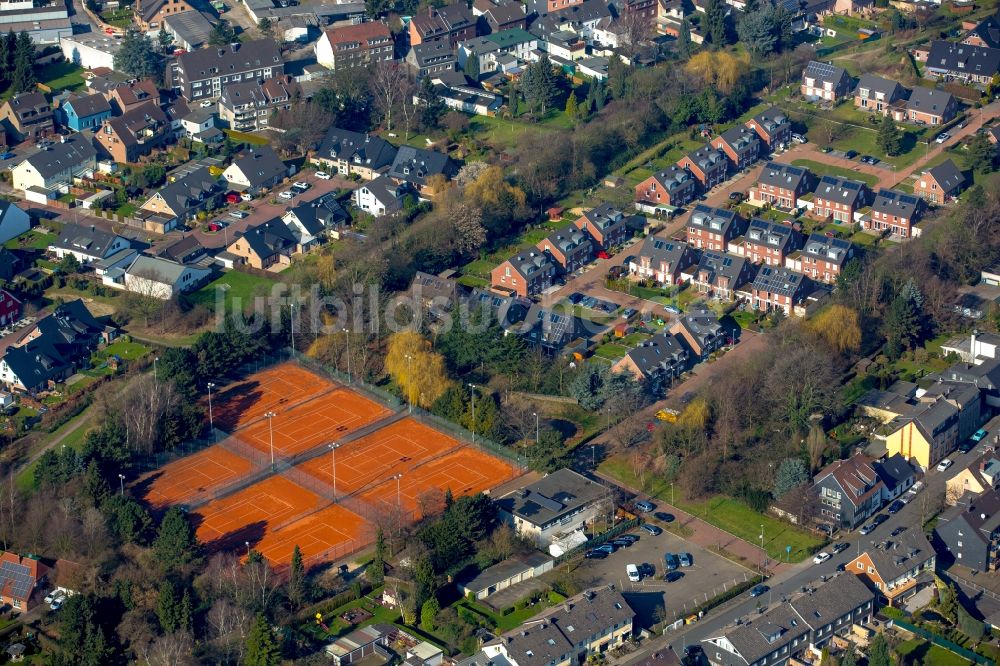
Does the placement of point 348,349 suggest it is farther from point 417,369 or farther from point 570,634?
point 570,634

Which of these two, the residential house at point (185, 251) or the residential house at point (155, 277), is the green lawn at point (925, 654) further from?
the residential house at point (185, 251)

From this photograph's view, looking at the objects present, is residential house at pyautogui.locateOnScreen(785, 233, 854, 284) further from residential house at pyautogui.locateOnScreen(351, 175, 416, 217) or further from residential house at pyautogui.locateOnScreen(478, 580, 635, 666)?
residential house at pyautogui.locateOnScreen(478, 580, 635, 666)

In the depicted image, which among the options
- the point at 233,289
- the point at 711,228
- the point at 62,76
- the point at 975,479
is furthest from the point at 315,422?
the point at 62,76

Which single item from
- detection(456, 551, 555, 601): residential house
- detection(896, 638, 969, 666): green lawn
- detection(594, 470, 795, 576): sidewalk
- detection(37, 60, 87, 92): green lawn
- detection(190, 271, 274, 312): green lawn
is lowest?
detection(896, 638, 969, 666): green lawn

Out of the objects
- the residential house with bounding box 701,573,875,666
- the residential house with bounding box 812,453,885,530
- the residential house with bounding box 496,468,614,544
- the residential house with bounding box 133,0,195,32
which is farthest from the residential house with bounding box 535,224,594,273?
the residential house with bounding box 133,0,195,32

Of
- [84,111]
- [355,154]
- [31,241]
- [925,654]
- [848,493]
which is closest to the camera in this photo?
[925,654]

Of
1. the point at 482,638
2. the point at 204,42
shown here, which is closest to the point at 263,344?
the point at 482,638

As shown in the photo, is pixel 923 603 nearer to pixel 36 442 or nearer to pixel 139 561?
pixel 139 561
